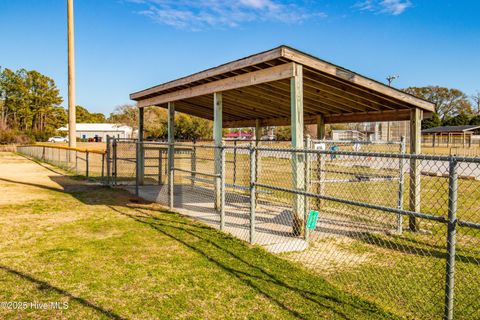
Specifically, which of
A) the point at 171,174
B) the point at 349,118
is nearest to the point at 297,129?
the point at 171,174

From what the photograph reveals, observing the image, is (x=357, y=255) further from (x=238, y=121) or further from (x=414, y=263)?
(x=238, y=121)

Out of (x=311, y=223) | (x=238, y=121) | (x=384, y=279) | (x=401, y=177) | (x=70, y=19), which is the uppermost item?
(x=70, y=19)

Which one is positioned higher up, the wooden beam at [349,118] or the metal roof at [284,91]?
the metal roof at [284,91]

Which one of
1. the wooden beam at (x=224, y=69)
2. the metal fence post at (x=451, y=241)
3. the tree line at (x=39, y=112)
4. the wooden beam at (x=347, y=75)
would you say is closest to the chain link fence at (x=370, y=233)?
the metal fence post at (x=451, y=241)

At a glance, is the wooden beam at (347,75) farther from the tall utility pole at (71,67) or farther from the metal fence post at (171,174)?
the tall utility pole at (71,67)

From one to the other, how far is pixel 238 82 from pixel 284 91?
110cm

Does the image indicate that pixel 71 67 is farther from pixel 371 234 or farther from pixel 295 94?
pixel 371 234

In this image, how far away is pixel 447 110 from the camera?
81.2 metres

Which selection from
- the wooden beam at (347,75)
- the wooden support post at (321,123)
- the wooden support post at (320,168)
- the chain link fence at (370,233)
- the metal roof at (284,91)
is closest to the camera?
the chain link fence at (370,233)

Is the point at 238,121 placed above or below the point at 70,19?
below

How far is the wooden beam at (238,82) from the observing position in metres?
5.88

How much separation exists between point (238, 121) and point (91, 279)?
30.4ft

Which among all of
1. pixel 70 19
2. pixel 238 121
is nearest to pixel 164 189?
pixel 238 121

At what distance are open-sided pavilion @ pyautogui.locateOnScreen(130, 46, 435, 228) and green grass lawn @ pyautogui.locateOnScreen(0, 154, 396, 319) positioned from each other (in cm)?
188
